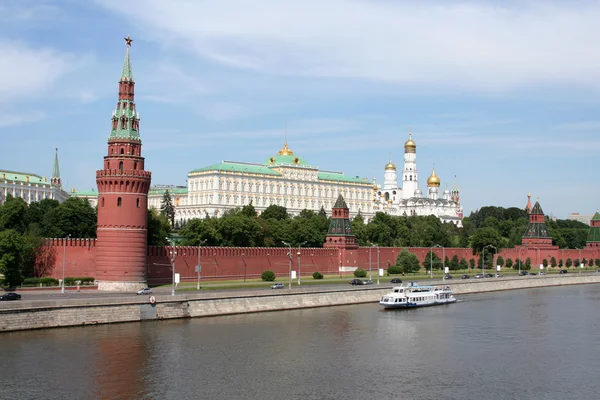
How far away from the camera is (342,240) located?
96.5m

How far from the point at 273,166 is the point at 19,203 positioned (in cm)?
8351

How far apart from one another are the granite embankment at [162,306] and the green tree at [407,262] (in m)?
24.5

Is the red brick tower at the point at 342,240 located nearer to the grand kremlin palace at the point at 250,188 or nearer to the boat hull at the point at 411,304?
the boat hull at the point at 411,304

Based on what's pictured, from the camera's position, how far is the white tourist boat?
65250 mm

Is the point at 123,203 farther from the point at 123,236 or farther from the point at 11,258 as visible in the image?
the point at 11,258

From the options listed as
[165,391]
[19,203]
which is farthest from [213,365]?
[19,203]

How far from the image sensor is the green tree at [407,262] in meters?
97.3

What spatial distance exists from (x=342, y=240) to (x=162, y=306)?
1803 inches

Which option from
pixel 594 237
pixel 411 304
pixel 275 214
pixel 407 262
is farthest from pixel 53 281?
pixel 594 237

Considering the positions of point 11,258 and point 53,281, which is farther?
point 53,281

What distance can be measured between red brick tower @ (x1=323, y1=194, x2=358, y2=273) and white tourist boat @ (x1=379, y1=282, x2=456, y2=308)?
22.5 meters

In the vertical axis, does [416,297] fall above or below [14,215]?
below

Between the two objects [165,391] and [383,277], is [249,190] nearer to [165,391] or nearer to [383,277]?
[383,277]

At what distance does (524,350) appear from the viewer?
147 ft
